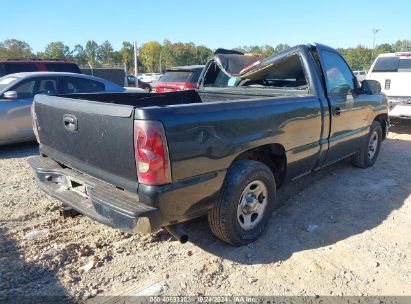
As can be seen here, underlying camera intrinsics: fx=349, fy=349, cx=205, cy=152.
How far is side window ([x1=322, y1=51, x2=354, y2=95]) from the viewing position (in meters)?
4.27

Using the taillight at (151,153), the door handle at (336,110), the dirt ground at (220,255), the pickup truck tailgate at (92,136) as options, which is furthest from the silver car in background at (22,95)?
the door handle at (336,110)

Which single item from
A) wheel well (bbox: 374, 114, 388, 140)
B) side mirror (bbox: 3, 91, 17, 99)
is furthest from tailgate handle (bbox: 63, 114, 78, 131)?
wheel well (bbox: 374, 114, 388, 140)

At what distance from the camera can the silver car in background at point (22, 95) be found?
266 inches

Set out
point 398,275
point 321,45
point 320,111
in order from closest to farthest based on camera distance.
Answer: point 398,275 → point 320,111 → point 321,45

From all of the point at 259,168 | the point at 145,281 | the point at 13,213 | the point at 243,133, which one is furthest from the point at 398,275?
the point at 13,213

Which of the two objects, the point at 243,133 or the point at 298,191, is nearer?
the point at 243,133

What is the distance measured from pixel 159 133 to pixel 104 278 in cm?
133

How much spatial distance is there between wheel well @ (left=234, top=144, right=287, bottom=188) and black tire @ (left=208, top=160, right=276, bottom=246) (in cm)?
23

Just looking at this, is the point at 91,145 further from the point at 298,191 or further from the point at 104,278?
the point at 298,191

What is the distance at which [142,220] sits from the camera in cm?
245

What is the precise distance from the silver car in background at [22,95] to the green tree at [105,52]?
4069 inches

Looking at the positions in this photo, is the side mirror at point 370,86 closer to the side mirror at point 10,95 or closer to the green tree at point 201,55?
the side mirror at point 10,95

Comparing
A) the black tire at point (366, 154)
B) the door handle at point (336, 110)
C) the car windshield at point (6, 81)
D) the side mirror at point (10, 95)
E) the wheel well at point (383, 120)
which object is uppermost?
the car windshield at point (6, 81)

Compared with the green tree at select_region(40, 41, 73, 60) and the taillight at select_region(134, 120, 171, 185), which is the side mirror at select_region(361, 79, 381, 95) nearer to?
the taillight at select_region(134, 120, 171, 185)
